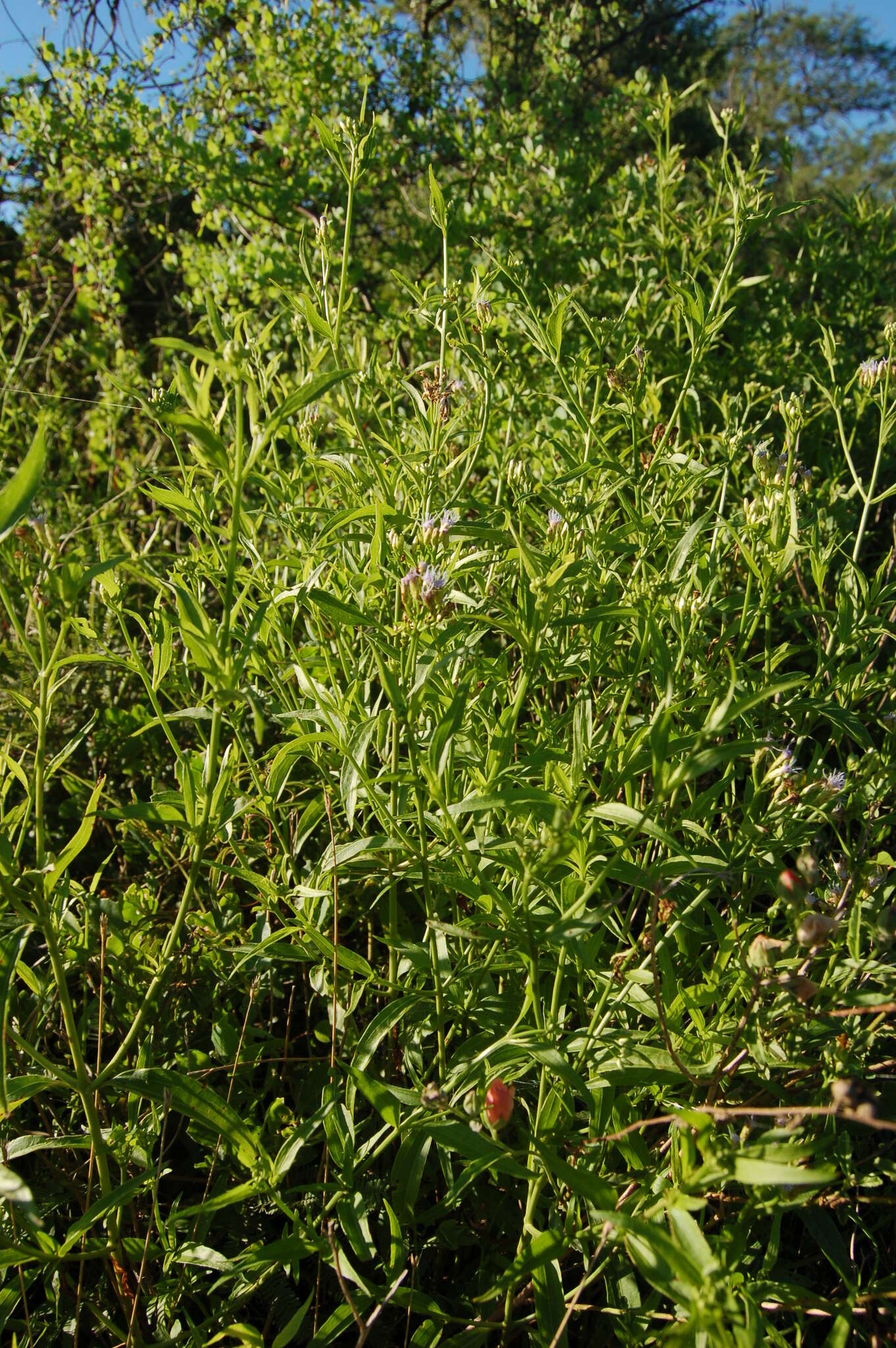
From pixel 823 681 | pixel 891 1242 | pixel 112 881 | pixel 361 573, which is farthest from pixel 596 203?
pixel 891 1242

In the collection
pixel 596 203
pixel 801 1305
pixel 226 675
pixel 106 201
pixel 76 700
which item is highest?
pixel 106 201

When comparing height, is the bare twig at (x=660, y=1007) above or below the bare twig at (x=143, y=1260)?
above

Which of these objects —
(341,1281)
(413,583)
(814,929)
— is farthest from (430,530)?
(341,1281)

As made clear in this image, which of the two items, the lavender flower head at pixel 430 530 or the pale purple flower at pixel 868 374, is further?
the pale purple flower at pixel 868 374

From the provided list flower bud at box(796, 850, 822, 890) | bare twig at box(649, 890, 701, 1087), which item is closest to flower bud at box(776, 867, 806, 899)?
flower bud at box(796, 850, 822, 890)

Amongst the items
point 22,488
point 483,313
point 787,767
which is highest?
point 483,313

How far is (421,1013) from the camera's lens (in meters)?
1.38

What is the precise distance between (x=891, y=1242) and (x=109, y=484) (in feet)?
9.51

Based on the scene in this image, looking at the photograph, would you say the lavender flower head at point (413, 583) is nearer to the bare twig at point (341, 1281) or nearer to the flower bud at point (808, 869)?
the flower bud at point (808, 869)

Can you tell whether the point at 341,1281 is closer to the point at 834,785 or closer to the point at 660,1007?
the point at 660,1007

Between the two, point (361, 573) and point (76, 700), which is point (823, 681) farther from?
point (76, 700)

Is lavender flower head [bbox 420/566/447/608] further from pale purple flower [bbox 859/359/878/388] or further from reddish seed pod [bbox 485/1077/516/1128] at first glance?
pale purple flower [bbox 859/359/878/388]

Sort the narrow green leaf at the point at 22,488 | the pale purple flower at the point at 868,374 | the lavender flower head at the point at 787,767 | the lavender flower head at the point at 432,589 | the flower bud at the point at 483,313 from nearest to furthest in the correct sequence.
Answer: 1. the narrow green leaf at the point at 22,488
2. the lavender flower head at the point at 432,589
3. the lavender flower head at the point at 787,767
4. the flower bud at the point at 483,313
5. the pale purple flower at the point at 868,374

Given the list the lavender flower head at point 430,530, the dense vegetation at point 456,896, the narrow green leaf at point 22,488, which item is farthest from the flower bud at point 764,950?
the narrow green leaf at point 22,488
